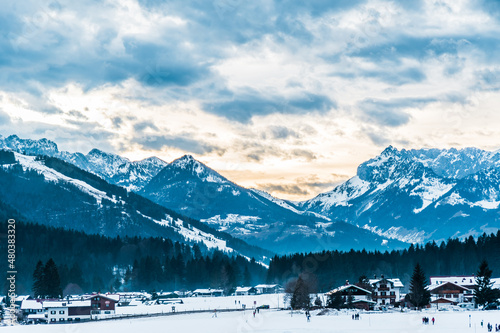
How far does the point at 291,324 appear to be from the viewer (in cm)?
13762

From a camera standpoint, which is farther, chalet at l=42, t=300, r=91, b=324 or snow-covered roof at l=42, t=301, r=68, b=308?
snow-covered roof at l=42, t=301, r=68, b=308

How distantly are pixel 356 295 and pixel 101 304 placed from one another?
68.0 meters

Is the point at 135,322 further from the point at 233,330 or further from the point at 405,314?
the point at 405,314

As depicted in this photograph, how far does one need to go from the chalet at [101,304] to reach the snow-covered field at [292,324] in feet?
91.9

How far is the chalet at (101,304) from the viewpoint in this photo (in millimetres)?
191500

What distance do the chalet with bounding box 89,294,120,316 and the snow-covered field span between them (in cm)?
2800

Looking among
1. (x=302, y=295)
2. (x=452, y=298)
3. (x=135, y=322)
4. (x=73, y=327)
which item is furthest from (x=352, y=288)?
(x=73, y=327)

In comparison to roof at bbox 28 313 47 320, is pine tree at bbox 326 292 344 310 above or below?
above

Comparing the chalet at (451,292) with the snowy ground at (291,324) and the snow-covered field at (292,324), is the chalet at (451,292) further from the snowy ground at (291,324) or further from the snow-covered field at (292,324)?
the snow-covered field at (292,324)

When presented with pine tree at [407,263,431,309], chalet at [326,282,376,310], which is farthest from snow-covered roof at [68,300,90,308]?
pine tree at [407,263,431,309]

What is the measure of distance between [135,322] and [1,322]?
118 ft

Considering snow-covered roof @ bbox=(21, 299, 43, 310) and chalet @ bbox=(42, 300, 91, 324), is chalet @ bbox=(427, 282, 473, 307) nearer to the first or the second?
chalet @ bbox=(42, 300, 91, 324)

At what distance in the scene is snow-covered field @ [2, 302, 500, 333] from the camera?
12412 cm

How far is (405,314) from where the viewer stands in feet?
506
